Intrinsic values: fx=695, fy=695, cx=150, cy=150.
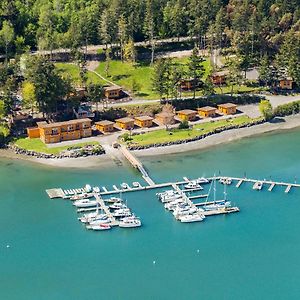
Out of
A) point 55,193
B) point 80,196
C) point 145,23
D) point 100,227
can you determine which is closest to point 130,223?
point 100,227

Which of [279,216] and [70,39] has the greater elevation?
[70,39]

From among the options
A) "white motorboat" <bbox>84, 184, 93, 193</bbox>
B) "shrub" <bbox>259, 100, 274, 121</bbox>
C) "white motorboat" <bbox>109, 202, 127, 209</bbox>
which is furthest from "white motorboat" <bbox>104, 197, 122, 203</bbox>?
"shrub" <bbox>259, 100, 274, 121</bbox>

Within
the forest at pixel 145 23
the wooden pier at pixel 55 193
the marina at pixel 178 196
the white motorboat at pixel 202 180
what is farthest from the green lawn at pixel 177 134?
the forest at pixel 145 23

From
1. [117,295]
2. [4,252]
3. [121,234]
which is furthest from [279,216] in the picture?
[4,252]

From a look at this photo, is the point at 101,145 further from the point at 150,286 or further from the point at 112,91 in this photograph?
the point at 150,286

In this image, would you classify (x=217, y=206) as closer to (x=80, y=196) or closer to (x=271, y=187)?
(x=271, y=187)

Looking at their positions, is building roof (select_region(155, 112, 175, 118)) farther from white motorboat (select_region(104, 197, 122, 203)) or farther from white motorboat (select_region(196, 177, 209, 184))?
white motorboat (select_region(104, 197, 122, 203))

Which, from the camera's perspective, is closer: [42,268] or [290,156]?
[42,268]
